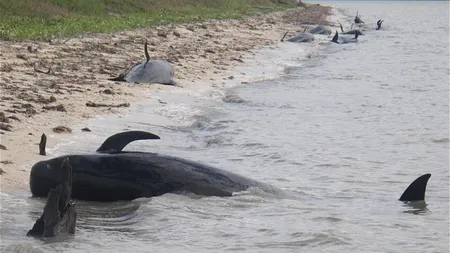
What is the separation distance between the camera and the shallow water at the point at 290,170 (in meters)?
6.78

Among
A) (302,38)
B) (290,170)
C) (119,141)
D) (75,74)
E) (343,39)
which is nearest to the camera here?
(119,141)

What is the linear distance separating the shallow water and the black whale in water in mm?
102

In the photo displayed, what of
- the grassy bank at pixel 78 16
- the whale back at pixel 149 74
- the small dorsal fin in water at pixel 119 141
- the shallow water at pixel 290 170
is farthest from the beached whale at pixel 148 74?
the small dorsal fin in water at pixel 119 141

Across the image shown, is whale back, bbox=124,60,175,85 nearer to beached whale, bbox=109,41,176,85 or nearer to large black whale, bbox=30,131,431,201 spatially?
beached whale, bbox=109,41,176,85

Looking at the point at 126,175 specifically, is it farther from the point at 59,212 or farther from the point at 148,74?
A: the point at 148,74

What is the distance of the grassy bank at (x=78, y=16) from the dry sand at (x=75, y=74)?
2.07ft

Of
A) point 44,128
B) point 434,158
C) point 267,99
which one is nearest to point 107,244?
point 44,128

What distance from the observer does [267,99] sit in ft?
53.3

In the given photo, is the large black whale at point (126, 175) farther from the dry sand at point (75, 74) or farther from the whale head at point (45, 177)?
the dry sand at point (75, 74)

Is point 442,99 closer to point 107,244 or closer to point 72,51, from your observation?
point 72,51

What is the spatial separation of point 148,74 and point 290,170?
626cm

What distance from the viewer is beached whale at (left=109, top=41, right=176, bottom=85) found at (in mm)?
15523

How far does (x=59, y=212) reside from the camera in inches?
236

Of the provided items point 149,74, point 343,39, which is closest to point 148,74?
point 149,74
